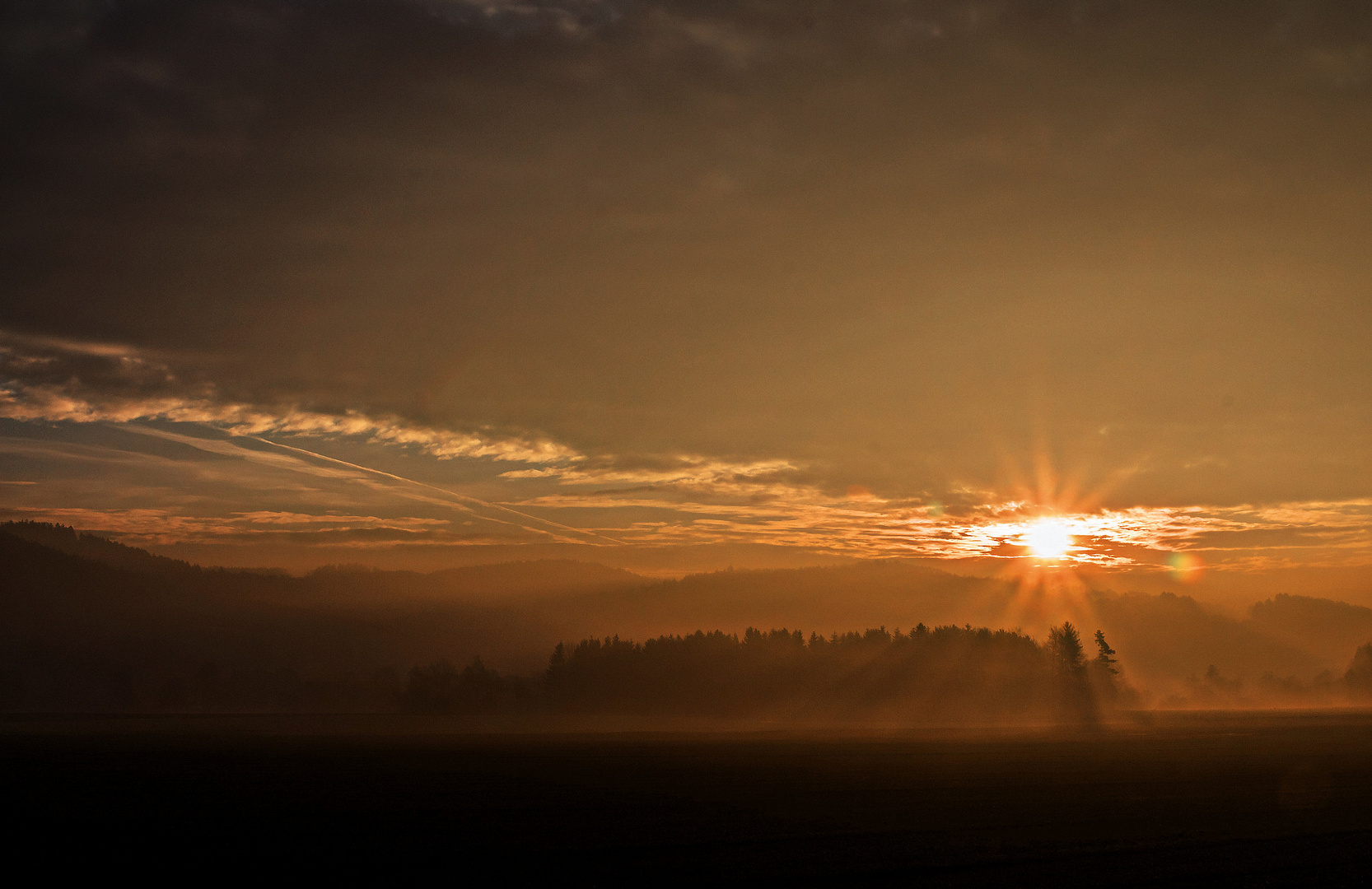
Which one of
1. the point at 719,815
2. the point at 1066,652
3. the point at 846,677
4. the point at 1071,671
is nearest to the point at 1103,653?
the point at 1066,652

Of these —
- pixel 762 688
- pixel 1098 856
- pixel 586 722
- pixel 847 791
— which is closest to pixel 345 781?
pixel 847 791

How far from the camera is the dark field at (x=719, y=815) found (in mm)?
28766

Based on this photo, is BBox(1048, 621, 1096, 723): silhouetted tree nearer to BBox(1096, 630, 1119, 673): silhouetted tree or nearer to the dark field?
BBox(1096, 630, 1119, 673): silhouetted tree

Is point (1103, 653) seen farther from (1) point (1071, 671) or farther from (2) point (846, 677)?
(2) point (846, 677)

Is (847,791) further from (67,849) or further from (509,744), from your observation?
(509,744)

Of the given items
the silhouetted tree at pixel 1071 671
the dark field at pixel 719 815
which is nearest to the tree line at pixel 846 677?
the silhouetted tree at pixel 1071 671

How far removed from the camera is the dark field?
28.8 metres

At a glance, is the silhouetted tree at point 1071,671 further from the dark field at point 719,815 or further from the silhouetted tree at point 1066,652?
the dark field at point 719,815

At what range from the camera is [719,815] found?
40.3 meters

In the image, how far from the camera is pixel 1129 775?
57.5 m

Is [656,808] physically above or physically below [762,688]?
above

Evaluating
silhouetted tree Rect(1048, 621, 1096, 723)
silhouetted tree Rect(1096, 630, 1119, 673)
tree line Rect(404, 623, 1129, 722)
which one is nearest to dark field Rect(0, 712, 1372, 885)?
silhouetted tree Rect(1048, 621, 1096, 723)

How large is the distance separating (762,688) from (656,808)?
14176cm

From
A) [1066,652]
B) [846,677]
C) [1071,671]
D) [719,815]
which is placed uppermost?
[719,815]
